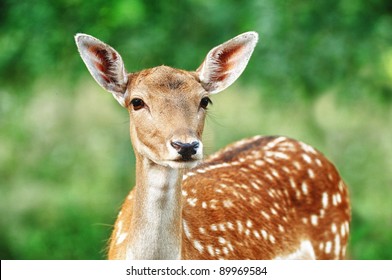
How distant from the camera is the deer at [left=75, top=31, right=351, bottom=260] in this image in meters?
3.88

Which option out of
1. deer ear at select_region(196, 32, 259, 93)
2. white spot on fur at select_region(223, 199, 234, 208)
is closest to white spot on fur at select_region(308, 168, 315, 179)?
white spot on fur at select_region(223, 199, 234, 208)

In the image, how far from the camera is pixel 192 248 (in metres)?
4.18

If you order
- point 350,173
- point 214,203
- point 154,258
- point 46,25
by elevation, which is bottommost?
point 154,258

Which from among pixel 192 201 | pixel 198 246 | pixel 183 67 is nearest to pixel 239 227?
pixel 192 201

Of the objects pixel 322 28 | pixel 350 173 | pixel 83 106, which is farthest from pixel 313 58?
pixel 83 106

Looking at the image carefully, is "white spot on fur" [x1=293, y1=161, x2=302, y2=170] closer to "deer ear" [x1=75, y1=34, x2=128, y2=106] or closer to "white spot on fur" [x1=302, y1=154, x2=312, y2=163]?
"white spot on fur" [x1=302, y1=154, x2=312, y2=163]

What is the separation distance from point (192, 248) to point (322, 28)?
4581mm

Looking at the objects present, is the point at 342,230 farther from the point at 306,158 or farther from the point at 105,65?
the point at 105,65

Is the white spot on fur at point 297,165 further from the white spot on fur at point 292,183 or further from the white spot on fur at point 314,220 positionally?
the white spot on fur at point 314,220

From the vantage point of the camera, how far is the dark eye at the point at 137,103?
3.94m

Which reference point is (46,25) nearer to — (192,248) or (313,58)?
(313,58)

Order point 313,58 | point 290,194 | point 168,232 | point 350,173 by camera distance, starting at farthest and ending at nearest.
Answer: point 313,58, point 350,173, point 290,194, point 168,232

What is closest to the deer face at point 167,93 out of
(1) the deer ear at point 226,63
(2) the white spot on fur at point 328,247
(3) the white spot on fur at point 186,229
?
(1) the deer ear at point 226,63

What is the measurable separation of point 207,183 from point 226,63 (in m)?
0.71
